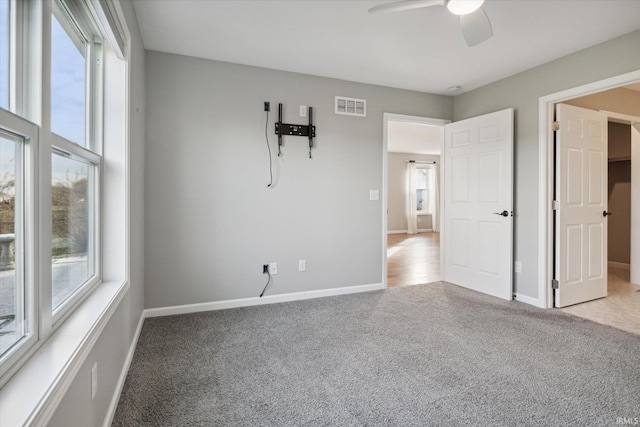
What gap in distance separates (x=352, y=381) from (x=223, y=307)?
1693 millimetres

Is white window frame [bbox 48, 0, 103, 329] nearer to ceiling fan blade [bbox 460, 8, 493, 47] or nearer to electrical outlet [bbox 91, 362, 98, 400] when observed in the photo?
electrical outlet [bbox 91, 362, 98, 400]

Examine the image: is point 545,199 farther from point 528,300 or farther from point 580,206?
point 528,300

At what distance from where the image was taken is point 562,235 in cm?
327

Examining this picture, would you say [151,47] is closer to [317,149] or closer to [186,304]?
[317,149]

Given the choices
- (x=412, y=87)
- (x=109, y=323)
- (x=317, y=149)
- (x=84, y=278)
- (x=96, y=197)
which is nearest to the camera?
(x=109, y=323)

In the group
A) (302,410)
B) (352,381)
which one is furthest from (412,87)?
(302,410)

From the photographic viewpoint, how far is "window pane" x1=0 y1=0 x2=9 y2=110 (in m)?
0.92

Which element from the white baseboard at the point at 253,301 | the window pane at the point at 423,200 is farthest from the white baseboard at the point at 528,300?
the window pane at the point at 423,200

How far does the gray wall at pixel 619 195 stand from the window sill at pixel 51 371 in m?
6.76

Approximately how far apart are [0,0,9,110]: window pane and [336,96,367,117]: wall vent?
2.98 m

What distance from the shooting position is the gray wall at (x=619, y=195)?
5145 millimetres

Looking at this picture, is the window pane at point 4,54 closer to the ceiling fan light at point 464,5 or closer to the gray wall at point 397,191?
the ceiling fan light at point 464,5

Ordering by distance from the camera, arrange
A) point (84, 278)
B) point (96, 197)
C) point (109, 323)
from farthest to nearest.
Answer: point (96, 197), point (84, 278), point (109, 323)

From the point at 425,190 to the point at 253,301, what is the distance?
325 inches
